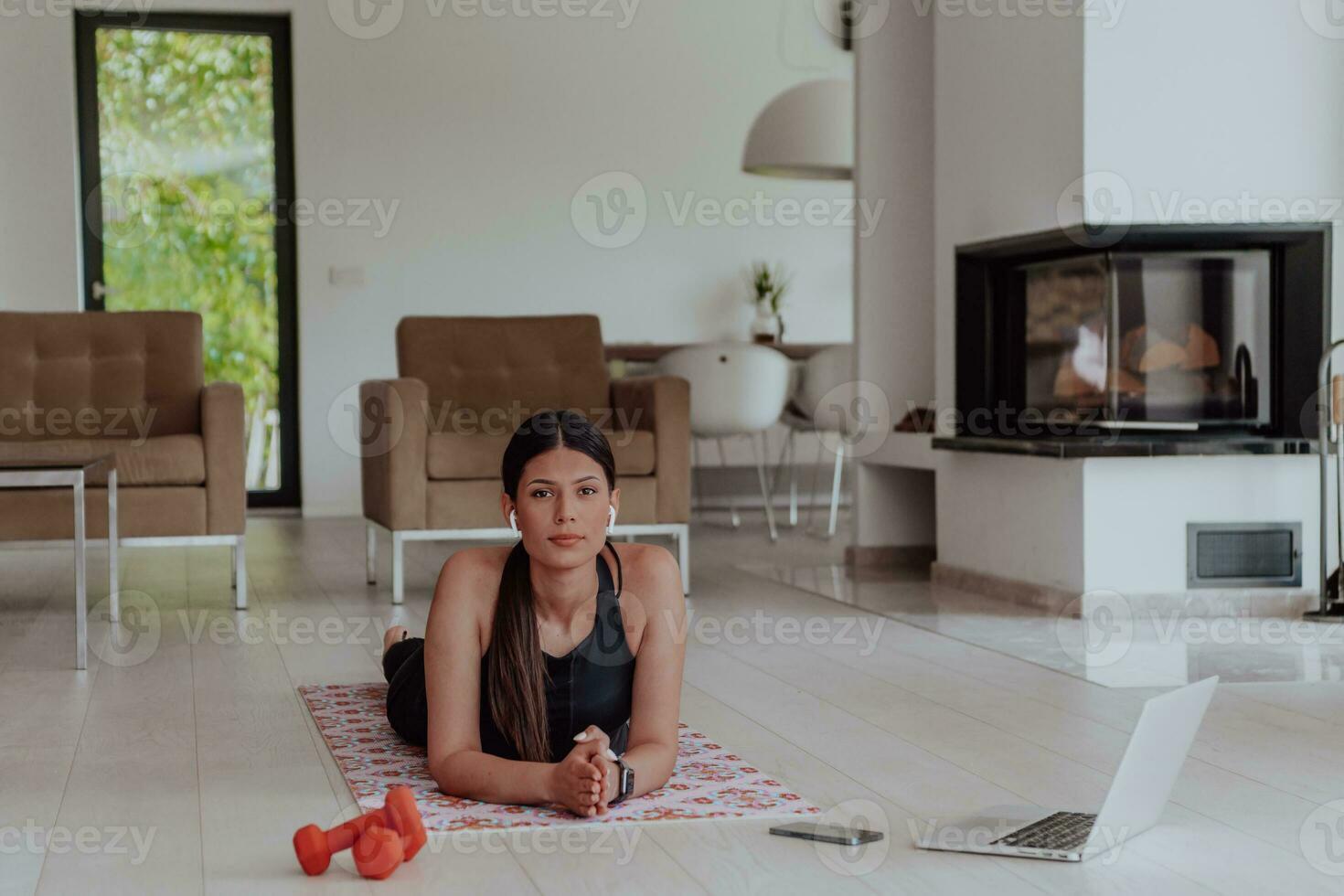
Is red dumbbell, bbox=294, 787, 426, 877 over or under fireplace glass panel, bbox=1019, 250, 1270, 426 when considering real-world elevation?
under

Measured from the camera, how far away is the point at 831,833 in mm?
2012

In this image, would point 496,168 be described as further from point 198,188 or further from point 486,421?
point 486,421

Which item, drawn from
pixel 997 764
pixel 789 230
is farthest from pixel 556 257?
pixel 997 764

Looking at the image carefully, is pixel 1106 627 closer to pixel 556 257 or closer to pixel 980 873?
pixel 980 873

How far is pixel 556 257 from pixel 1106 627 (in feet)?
14.2

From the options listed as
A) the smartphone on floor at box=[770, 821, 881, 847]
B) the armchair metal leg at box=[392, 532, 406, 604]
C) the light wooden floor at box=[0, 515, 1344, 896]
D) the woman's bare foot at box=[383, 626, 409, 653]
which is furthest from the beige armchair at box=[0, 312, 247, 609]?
the smartphone on floor at box=[770, 821, 881, 847]

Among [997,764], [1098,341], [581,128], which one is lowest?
[997,764]

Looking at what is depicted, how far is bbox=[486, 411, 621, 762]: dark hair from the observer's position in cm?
214

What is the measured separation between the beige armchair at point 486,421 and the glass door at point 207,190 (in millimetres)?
2499

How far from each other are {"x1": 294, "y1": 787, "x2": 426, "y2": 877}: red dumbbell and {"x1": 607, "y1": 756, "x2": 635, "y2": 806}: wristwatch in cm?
29

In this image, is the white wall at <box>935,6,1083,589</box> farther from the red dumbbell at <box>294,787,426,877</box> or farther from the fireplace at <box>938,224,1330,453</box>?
the red dumbbell at <box>294,787,426,877</box>

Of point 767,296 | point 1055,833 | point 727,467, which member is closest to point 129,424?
point 1055,833

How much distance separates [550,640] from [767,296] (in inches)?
227

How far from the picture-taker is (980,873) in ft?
6.11
